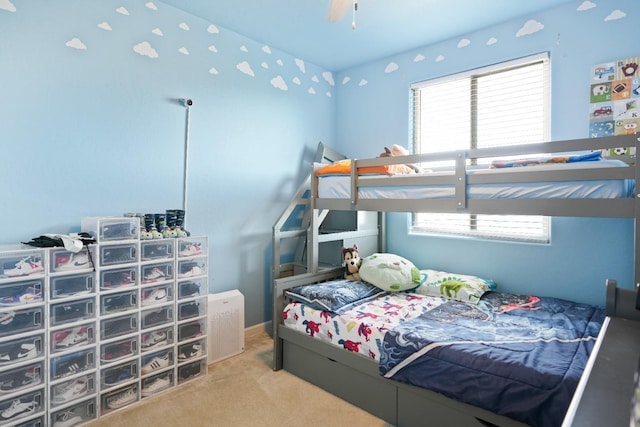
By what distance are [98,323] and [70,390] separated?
370 mm

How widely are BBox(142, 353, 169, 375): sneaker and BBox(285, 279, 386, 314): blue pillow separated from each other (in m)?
0.90

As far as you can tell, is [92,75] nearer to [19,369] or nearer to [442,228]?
[19,369]

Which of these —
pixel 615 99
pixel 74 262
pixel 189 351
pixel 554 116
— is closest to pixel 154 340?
pixel 189 351

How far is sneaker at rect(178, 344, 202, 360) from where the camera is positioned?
98.4 inches

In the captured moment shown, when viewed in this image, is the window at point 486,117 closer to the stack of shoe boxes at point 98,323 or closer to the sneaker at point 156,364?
the stack of shoe boxes at point 98,323

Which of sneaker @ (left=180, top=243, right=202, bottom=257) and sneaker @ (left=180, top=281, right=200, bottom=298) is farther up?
sneaker @ (left=180, top=243, right=202, bottom=257)

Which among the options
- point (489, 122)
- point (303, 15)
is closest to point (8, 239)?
point (303, 15)

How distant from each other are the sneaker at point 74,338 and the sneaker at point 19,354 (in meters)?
0.11

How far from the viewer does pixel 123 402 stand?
7.23 ft

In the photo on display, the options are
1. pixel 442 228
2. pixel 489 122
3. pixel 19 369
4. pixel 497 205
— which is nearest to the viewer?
pixel 19 369

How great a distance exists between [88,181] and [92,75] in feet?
2.24

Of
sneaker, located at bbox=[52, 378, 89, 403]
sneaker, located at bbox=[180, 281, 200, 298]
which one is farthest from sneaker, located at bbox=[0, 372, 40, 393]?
sneaker, located at bbox=[180, 281, 200, 298]

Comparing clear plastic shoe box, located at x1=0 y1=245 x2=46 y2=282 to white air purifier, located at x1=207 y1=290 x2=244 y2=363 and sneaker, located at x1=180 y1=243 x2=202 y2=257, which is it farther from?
white air purifier, located at x1=207 y1=290 x2=244 y2=363

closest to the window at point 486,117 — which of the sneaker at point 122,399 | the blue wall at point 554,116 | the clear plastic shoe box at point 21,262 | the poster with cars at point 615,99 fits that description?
the blue wall at point 554,116
